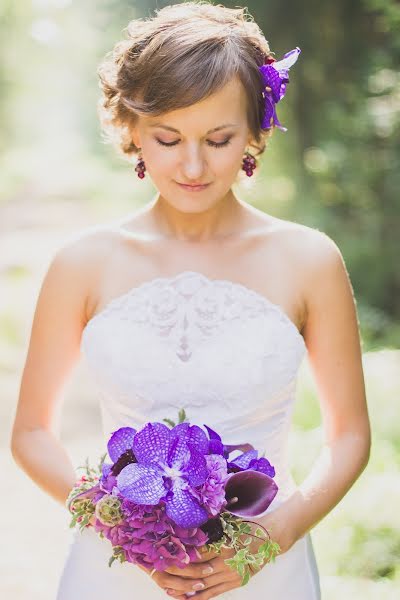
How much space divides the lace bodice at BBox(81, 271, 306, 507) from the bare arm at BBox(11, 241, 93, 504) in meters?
0.07

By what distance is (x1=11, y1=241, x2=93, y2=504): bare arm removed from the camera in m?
2.63

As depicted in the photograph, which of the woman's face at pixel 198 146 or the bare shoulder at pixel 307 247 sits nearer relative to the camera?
the woman's face at pixel 198 146

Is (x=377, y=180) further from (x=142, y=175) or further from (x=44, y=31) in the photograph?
(x=44, y=31)

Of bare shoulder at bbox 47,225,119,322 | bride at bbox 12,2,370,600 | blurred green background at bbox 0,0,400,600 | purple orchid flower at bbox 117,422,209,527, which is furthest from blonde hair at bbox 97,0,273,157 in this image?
purple orchid flower at bbox 117,422,209,527

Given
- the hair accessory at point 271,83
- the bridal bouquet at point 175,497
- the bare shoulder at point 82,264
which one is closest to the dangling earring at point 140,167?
the bare shoulder at point 82,264

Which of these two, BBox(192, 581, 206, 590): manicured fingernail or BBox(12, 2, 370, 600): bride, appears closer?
BBox(192, 581, 206, 590): manicured fingernail

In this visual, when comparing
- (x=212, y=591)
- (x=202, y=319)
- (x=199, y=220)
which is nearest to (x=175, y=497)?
(x=212, y=591)

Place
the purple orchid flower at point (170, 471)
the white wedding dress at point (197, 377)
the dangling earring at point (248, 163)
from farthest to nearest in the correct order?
1. the dangling earring at point (248, 163)
2. the white wedding dress at point (197, 377)
3. the purple orchid flower at point (170, 471)

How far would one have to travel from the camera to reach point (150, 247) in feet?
9.11

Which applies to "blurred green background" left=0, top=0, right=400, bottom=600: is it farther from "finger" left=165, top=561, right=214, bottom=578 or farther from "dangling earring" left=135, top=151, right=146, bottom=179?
"finger" left=165, top=561, right=214, bottom=578

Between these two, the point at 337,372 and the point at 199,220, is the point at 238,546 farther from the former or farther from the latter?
the point at 199,220

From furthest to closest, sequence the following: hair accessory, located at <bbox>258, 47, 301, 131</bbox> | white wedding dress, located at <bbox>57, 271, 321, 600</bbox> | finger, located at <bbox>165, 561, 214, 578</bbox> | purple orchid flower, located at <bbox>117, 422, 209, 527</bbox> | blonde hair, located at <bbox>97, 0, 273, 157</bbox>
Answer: hair accessory, located at <bbox>258, 47, 301, 131</bbox> → white wedding dress, located at <bbox>57, 271, 321, 600</bbox> → blonde hair, located at <bbox>97, 0, 273, 157</bbox> → finger, located at <bbox>165, 561, 214, 578</bbox> → purple orchid flower, located at <bbox>117, 422, 209, 527</bbox>

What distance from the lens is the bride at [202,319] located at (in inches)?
98.7

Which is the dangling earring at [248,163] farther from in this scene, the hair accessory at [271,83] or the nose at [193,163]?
the nose at [193,163]
